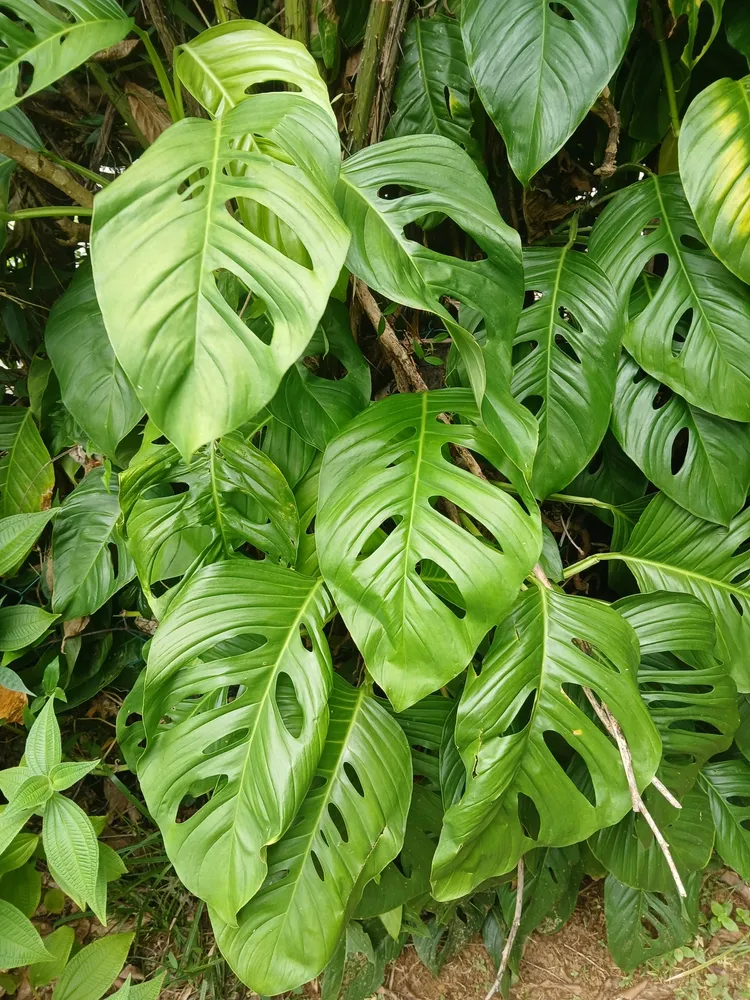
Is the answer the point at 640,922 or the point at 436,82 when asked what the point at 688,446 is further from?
the point at 640,922

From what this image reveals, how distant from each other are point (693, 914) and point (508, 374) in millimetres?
1186

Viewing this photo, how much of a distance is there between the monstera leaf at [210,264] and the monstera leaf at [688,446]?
55cm

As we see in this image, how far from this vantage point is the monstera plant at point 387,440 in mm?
548

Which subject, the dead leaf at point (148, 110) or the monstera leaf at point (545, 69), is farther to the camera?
the dead leaf at point (148, 110)

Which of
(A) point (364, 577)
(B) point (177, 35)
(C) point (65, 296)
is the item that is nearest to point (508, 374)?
(A) point (364, 577)

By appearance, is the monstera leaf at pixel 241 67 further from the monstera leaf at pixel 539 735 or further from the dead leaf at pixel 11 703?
the dead leaf at pixel 11 703

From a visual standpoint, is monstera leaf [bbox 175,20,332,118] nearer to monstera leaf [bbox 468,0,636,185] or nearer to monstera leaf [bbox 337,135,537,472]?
monstera leaf [bbox 337,135,537,472]

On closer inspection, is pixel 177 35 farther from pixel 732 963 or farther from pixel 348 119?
pixel 732 963

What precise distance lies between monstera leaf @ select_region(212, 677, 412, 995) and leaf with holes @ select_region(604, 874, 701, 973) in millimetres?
684

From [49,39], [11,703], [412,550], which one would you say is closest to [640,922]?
[412,550]

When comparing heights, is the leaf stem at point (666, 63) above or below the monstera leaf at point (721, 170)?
above

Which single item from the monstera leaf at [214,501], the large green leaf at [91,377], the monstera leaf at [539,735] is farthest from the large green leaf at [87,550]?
the monstera leaf at [539,735]

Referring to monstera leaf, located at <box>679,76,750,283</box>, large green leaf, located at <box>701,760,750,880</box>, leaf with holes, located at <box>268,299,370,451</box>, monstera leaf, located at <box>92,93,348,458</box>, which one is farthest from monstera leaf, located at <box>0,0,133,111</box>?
large green leaf, located at <box>701,760,750,880</box>

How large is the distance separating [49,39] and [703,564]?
1022mm
